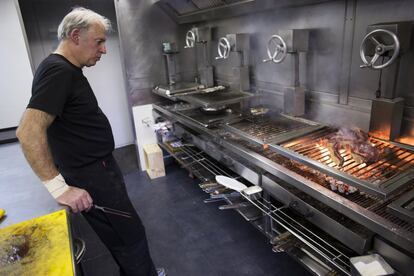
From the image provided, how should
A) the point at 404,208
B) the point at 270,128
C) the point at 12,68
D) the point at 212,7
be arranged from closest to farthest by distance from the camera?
the point at 404,208 → the point at 270,128 → the point at 212,7 → the point at 12,68

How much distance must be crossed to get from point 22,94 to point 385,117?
17.4 ft

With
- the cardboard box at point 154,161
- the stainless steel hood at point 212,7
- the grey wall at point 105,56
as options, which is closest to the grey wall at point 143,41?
the stainless steel hood at point 212,7

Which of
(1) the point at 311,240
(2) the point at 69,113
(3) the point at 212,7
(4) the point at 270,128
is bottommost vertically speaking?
(1) the point at 311,240

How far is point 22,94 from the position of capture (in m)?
4.92

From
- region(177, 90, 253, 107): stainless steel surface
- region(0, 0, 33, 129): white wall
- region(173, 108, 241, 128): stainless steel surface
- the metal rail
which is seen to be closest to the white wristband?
the metal rail

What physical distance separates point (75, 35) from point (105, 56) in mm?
2560

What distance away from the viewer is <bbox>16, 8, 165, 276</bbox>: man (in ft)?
4.35

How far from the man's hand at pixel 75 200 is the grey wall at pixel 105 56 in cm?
233

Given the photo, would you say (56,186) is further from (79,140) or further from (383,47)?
(383,47)

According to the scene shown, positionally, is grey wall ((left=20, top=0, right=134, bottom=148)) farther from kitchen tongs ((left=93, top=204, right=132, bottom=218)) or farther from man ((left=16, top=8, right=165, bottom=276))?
Result: kitchen tongs ((left=93, top=204, right=132, bottom=218))

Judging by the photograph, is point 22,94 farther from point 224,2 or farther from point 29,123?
point 29,123

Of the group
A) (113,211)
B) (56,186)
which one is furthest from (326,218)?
(56,186)

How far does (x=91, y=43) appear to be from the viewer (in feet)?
4.87

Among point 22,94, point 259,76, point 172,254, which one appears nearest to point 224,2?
point 259,76
